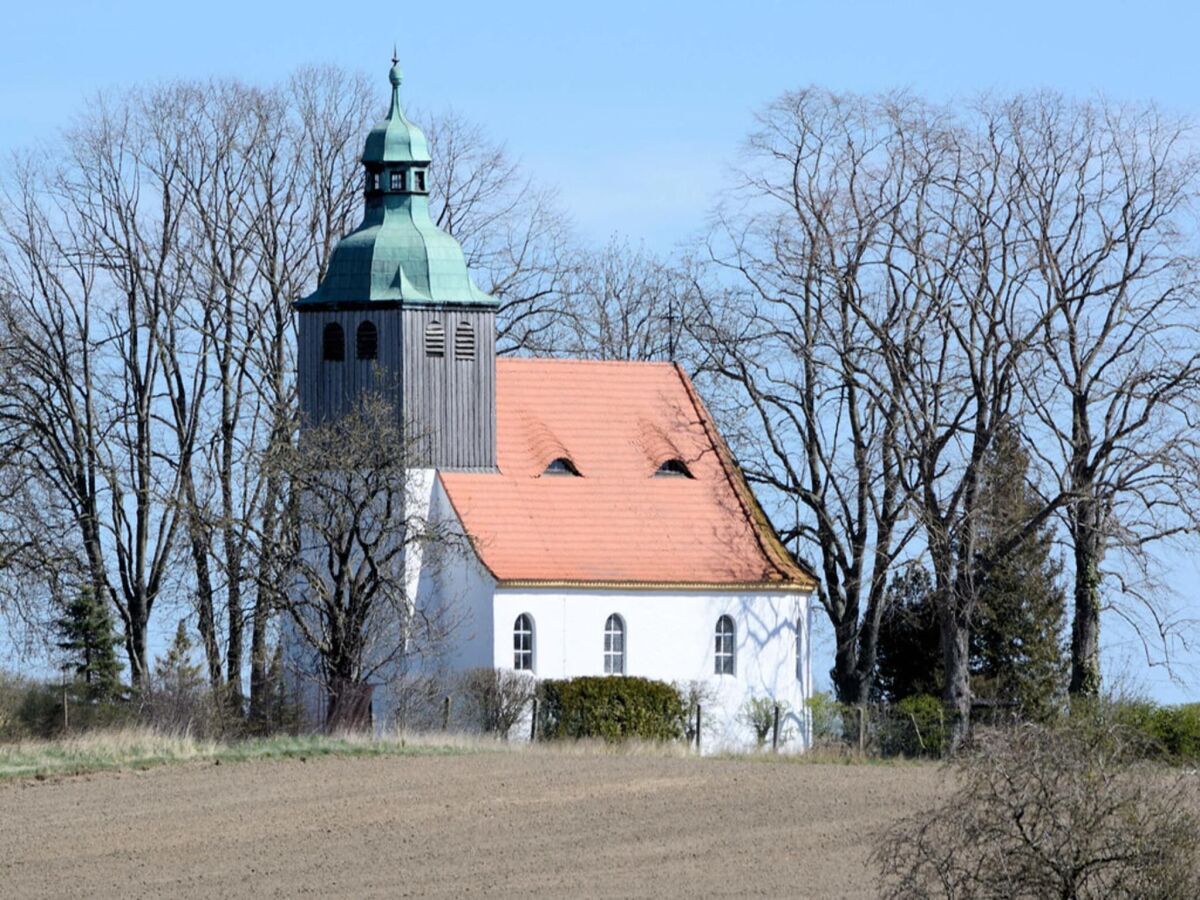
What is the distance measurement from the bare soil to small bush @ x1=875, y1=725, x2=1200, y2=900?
3800 millimetres

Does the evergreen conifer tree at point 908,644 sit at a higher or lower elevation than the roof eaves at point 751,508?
lower

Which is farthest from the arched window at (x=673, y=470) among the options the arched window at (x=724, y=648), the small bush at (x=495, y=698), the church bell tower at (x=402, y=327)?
the small bush at (x=495, y=698)

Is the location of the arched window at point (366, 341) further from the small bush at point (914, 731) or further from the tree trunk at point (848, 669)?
the small bush at point (914, 731)

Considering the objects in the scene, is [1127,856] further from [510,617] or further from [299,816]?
[510,617]

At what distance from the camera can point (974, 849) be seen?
893 inches

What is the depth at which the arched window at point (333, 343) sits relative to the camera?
161 ft

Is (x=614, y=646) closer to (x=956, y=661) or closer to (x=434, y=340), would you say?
(x=956, y=661)

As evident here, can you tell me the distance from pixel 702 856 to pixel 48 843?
7728 millimetres

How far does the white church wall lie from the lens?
156 feet

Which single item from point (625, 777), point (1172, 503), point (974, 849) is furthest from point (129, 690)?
point (974, 849)

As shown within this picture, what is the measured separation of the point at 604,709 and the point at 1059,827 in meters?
23.2

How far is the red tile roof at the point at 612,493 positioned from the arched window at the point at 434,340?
6.07ft

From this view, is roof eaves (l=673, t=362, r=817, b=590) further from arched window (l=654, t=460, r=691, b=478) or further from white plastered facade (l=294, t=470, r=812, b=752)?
arched window (l=654, t=460, r=691, b=478)

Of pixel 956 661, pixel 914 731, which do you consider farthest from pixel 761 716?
pixel 914 731
